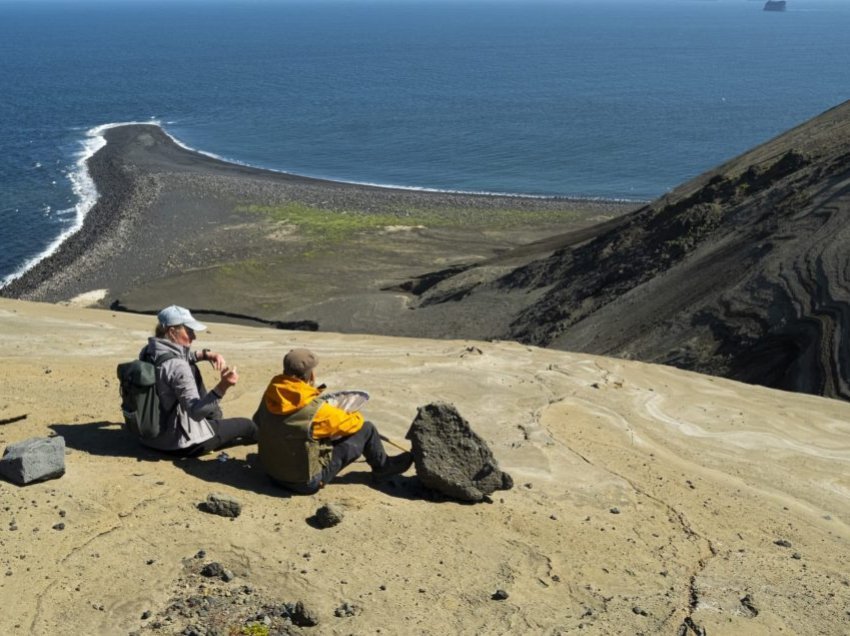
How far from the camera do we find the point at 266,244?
39000 millimetres

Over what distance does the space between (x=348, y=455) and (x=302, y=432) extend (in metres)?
0.47

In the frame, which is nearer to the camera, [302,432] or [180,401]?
[302,432]

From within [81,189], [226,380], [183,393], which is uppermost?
[226,380]

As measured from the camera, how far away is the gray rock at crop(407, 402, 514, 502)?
309 inches

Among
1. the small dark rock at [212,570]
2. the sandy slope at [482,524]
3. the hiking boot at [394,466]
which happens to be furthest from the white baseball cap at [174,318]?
the small dark rock at [212,570]

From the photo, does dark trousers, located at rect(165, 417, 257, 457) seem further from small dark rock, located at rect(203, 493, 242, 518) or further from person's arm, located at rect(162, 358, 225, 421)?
small dark rock, located at rect(203, 493, 242, 518)

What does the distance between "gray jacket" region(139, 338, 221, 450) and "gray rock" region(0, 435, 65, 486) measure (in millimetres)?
897

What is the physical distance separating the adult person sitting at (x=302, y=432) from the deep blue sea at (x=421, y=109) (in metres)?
31.7

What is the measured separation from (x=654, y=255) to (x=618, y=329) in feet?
12.2

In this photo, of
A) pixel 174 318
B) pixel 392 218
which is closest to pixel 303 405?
pixel 174 318

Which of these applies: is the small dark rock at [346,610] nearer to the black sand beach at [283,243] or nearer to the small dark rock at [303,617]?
the small dark rock at [303,617]

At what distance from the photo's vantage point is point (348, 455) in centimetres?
789

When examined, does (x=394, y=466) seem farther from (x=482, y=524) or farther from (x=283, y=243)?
(x=283, y=243)

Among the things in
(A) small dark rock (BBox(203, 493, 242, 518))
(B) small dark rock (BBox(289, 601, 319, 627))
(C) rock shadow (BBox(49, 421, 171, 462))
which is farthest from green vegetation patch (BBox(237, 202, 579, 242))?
(B) small dark rock (BBox(289, 601, 319, 627))
